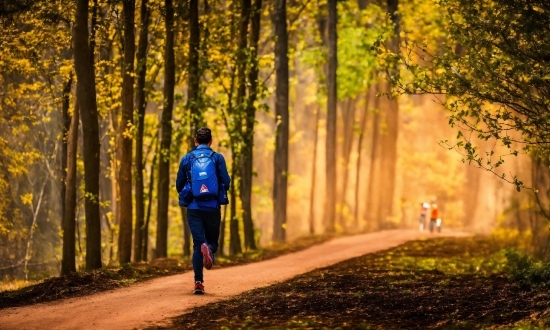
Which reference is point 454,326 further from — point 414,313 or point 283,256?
point 283,256

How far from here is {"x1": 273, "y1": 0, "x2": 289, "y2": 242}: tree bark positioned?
28.5 m

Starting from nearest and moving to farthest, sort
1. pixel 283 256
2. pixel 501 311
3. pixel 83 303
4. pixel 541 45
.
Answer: pixel 501 311 → pixel 83 303 → pixel 541 45 → pixel 283 256

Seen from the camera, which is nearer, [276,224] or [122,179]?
[122,179]

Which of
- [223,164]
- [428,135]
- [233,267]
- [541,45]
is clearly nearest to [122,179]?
[233,267]

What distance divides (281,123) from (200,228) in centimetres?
1831

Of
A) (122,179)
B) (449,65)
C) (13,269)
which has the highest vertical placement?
(449,65)

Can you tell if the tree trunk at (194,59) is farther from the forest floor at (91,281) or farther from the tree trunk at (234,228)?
the forest floor at (91,281)

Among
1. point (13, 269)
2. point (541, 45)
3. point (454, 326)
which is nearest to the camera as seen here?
point (454, 326)

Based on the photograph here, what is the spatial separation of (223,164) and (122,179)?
7.67 m

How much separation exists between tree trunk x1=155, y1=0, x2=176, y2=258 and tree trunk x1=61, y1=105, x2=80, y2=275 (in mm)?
2148

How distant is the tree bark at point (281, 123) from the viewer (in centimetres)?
2847

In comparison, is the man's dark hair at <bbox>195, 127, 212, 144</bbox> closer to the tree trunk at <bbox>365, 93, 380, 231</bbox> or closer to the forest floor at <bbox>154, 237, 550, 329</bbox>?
the forest floor at <bbox>154, 237, 550, 329</bbox>

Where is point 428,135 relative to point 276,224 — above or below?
above

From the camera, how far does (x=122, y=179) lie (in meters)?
19.3
